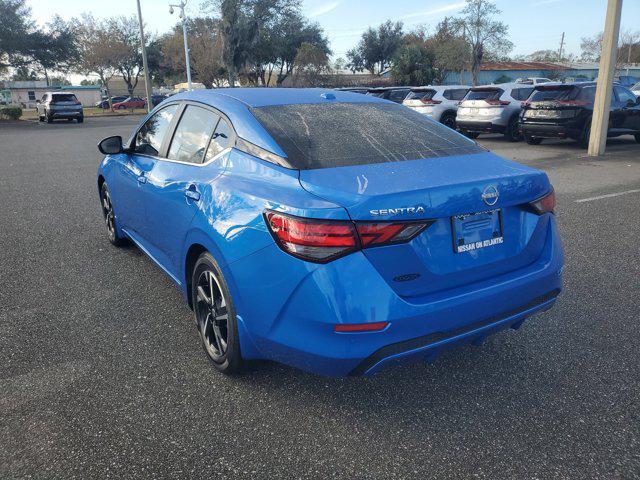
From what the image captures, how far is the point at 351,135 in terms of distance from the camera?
118 inches

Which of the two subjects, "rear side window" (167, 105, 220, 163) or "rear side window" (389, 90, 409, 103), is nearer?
"rear side window" (167, 105, 220, 163)

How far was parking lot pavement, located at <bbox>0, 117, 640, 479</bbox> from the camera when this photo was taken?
90.4 inches

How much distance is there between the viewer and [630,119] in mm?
13609

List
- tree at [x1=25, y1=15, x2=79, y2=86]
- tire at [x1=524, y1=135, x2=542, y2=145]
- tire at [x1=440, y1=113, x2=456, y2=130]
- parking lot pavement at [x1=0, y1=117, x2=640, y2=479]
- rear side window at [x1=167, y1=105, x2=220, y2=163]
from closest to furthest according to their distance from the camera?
parking lot pavement at [x1=0, y1=117, x2=640, y2=479]
rear side window at [x1=167, y1=105, x2=220, y2=163]
tire at [x1=524, y1=135, x2=542, y2=145]
tire at [x1=440, y1=113, x2=456, y2=130]
tree at [x1=25, y1=15, x2=79, y2=86]

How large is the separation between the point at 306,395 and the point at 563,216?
4979mm

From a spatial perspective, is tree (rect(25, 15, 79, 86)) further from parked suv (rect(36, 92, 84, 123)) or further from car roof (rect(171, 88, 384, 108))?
car roof (rect(171, 88, 384, 108))

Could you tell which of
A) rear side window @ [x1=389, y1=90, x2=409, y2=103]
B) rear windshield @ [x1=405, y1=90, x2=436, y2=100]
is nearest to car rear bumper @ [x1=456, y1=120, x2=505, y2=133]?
rear windshield @ [x1=405, y1=90, x2=436, y2=100]

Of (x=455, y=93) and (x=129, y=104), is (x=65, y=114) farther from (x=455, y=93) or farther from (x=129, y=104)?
(x=129, y=104)

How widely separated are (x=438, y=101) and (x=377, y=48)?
4831 centimetres

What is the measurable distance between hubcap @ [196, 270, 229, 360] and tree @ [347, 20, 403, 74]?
60409mm

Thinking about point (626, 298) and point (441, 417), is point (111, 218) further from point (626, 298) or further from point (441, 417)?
point (626, 298)

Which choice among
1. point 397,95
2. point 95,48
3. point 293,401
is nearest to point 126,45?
point 95,48

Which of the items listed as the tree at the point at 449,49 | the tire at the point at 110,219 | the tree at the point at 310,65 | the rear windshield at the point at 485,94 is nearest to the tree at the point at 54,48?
the tree at the point at 310,65

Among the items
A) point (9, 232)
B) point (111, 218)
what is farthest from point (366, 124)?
point (9, 232)
